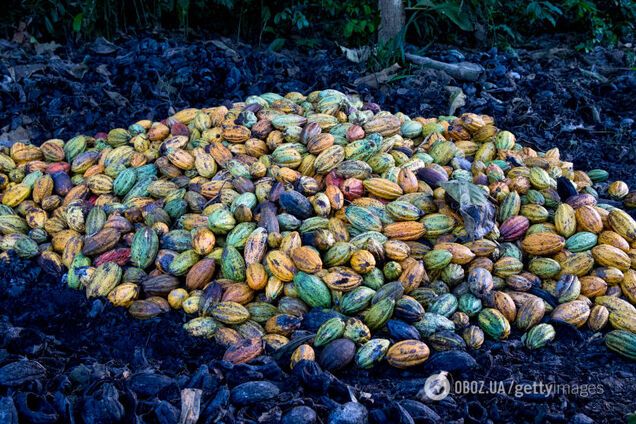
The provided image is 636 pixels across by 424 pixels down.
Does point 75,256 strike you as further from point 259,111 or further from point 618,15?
point 618,15

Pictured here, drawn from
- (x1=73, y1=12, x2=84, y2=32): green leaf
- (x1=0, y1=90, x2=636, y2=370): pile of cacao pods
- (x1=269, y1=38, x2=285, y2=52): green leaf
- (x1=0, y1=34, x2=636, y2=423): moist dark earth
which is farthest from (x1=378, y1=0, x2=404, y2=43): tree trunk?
(x1=73, y1=12, x2=84, y2=32): green leaf

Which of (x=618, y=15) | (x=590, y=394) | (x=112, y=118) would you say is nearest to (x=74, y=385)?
(x=590, y=394)

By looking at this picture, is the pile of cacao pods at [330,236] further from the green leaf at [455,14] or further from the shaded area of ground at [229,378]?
the green leaf at [455,14]

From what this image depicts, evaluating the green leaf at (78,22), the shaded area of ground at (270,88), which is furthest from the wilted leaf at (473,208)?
the green leaf at (78,22)

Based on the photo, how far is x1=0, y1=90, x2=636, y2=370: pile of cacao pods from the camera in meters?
2.42

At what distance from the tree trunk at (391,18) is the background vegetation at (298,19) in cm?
13

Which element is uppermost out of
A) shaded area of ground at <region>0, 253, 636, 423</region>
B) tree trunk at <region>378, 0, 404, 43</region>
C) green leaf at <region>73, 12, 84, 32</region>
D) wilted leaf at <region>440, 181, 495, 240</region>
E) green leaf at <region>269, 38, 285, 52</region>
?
tree trunk at <region>378, 0, 404, 43</region>

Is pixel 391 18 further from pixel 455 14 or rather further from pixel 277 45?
pixel 277 45

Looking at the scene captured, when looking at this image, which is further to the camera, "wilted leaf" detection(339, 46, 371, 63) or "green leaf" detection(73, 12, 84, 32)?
"green leaf" detection(73, 12, 84, 32)

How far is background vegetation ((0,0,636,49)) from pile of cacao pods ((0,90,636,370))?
2.72 metres

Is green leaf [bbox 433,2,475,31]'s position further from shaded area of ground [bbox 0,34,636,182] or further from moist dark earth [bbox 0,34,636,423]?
moist dark earth [bbox 0,34,636,423]

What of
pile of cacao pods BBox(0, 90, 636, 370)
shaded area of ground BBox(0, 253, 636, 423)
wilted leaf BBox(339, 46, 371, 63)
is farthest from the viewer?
wilted leaf BBox(339, 46, 371, 63)

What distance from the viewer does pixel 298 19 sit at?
19.6ft

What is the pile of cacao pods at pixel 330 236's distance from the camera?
2422 mm
